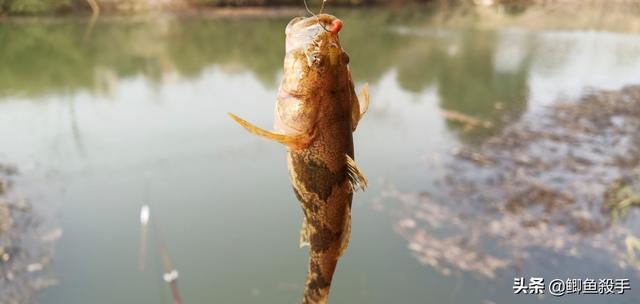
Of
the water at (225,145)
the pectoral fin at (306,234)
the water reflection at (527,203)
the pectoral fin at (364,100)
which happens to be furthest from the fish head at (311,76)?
the water reflection at (527,203)

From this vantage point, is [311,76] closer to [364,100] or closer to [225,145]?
[364,100]

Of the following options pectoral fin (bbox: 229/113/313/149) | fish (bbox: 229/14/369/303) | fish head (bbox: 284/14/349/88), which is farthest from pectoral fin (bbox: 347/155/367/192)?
fish head (bbox: 284/14/349/88)

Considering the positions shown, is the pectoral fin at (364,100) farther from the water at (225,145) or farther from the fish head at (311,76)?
the water at (225,145)

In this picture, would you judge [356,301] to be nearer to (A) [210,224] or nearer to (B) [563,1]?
(A) [210,224]

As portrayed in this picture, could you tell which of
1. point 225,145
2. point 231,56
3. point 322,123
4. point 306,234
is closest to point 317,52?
point 322,123

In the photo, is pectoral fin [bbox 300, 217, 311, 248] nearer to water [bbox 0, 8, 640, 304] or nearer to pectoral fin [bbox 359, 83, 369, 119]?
pectoral fin [bbox 359, 83, 369, 119]

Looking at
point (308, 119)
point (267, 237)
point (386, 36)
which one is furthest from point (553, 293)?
point (386, 36)
